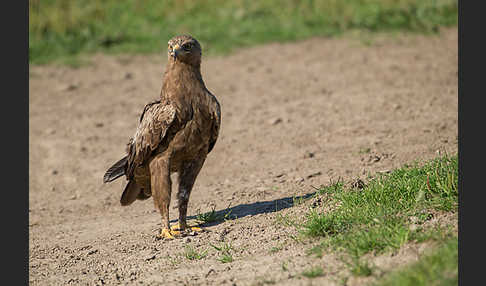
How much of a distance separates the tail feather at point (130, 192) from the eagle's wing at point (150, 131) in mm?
350

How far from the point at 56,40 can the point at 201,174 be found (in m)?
6.40

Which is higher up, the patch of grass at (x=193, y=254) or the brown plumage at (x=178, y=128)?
the brown plumage at (x=178, y=128)

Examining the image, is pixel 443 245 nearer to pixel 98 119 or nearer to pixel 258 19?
pixel 98 119

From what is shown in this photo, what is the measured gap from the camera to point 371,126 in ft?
25.7

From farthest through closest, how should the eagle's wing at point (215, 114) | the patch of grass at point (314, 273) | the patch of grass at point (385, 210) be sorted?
1. the eagle's wing at point (215, 114)
2. the patch of grass at point (385, 210)
3. the patch of grass at point (314, 273)

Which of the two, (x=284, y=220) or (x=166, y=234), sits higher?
(x=284, y=220)

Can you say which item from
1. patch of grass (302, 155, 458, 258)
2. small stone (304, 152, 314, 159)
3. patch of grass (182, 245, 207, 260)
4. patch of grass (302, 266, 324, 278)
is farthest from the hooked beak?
small stone (304, 152, 314, 159)

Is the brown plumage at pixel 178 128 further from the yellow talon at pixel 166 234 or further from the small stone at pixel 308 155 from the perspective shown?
the small stone at pixel 308 155

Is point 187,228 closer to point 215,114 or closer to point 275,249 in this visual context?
point 215,114

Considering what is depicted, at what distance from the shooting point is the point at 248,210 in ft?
19.4

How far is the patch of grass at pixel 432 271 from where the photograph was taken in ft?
11.0

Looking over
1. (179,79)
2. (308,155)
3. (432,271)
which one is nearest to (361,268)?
(432,271)

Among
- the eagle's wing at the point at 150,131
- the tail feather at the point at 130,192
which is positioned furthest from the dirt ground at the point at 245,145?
the eagle's wing at the point at 150,131

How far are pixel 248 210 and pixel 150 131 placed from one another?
1.24 meters
